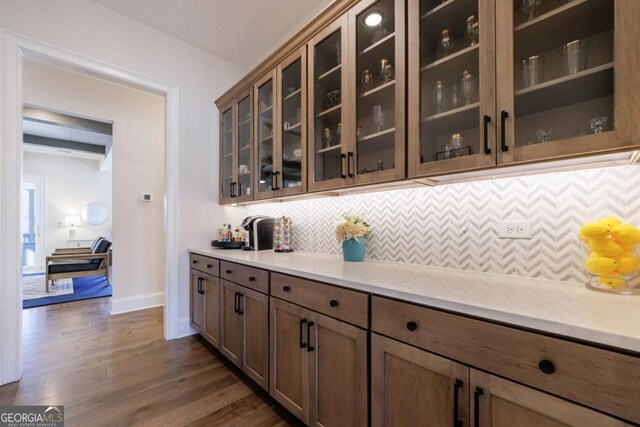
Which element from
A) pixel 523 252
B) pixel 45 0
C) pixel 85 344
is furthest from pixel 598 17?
pixel 85 344

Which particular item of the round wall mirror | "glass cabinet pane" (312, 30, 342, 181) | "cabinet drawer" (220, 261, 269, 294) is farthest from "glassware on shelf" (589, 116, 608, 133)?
the round wall mirror

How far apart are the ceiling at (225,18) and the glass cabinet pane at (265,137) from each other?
2.35ft

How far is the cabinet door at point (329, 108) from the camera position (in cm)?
170

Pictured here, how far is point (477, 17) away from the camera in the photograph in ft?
3.98

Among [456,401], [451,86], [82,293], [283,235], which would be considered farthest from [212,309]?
[82,293]

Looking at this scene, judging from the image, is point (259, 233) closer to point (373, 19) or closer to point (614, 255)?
point (373, 19)

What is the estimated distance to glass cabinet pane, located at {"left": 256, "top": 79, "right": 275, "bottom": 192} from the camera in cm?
232

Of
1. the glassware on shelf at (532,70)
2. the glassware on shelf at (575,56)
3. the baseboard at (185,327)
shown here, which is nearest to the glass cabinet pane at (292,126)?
the glassware on shelf at (532,70)

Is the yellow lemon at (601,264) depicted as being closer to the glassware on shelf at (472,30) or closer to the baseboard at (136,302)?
the glassware on shelf at (472,30)

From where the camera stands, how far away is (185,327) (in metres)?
2.83

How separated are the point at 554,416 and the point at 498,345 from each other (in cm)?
19

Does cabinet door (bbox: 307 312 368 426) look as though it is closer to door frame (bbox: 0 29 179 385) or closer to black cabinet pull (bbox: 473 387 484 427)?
black cabinet pull (bbox: 473 387 484 427)

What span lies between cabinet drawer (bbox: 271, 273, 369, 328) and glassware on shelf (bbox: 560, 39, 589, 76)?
1.17 m

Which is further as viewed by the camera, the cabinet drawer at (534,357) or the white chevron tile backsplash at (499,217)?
the white chevron tile backsplash at (499,217)
